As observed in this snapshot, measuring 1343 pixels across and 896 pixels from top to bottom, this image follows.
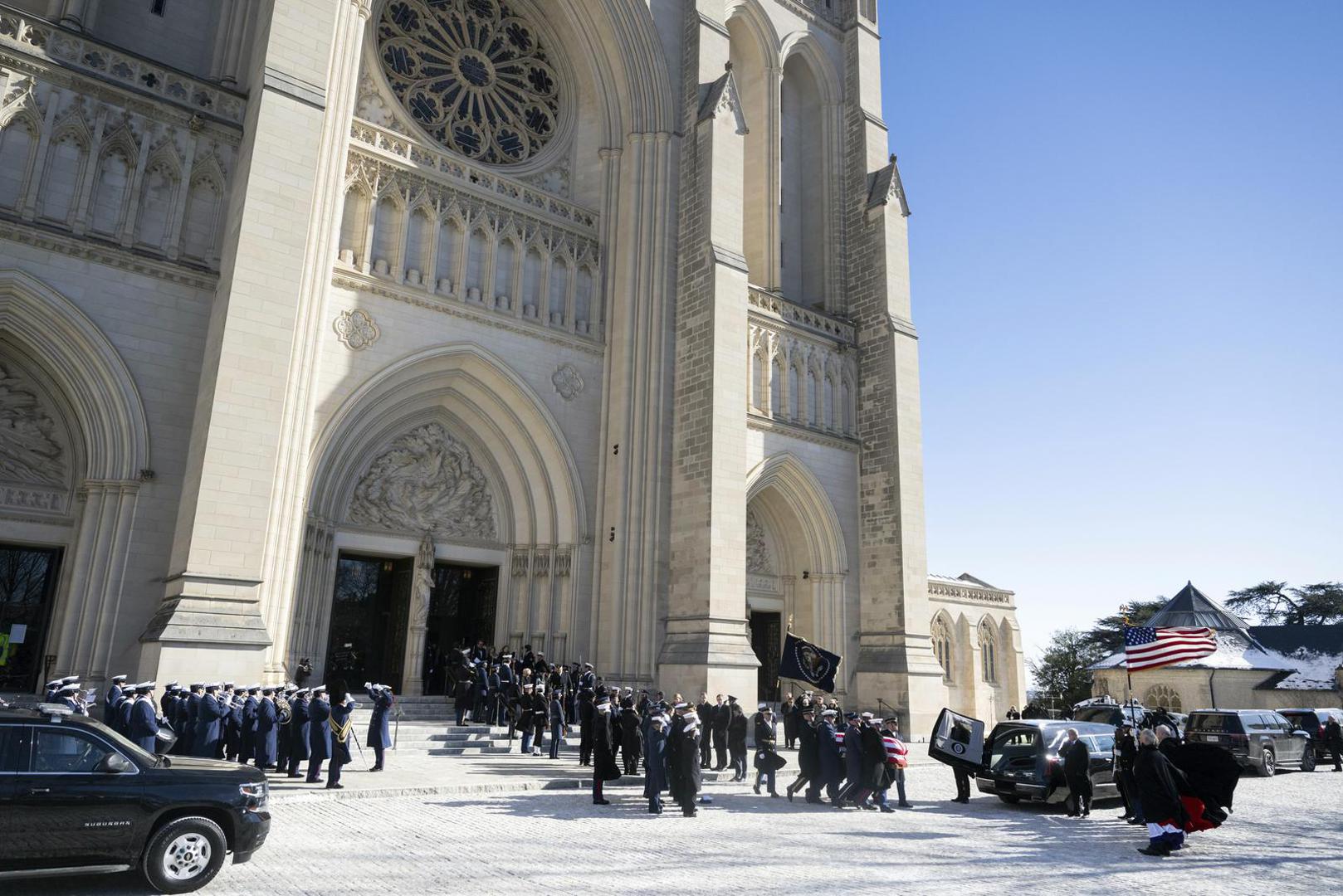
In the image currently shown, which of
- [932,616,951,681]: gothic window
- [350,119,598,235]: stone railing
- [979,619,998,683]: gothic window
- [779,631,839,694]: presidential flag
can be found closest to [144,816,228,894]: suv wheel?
[779,631,839,694]: presidential flag

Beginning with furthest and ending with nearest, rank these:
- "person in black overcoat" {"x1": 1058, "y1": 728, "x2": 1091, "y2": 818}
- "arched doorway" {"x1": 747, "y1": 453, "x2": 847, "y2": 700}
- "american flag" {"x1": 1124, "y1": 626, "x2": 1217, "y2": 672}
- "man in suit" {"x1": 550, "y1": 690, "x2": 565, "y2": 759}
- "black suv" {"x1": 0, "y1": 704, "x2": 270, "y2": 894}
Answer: "arched doorway" {"x1": 747, "y1": 453, "x2": 847, "y2": 700}, "american flag" {"x1": 1124, "y1": 626, "x2": 1217, "y2": 672}, "man in suit" {"x1": 550, "y1": 690, "x2": 565, "y2": 759}, "person in black overcoat" {"x1": 1058, "y1": 728, "x2": 1091, "y2": 818}, "black suv" {"x1": 0, "y1": 704, "x2": 270, "y2": 894}

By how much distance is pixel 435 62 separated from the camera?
2120 cm

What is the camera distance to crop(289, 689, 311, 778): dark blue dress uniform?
11.8 m

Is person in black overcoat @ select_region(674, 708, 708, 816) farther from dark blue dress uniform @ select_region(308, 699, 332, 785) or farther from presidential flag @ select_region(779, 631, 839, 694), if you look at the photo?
presidential flag @ select_region(779, 631, 839, 694)

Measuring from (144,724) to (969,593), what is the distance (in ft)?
115

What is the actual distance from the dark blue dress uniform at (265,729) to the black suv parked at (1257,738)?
1598 cm

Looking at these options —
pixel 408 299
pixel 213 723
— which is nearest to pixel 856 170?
pixel 408 299

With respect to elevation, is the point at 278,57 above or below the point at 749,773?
above

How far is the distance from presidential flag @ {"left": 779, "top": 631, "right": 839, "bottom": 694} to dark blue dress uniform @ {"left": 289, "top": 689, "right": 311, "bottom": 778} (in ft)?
32.7

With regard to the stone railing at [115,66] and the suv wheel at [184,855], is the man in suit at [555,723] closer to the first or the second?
the suv wheel at [184,855]

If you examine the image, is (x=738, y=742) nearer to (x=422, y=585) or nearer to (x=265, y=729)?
(x=265, y=729)

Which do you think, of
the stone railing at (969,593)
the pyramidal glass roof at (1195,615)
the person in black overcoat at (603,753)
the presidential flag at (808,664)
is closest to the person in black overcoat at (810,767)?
the person in black overcoat at (603,753)

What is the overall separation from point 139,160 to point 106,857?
13.2 m

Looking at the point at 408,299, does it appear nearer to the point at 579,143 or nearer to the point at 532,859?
the point at 579,143
